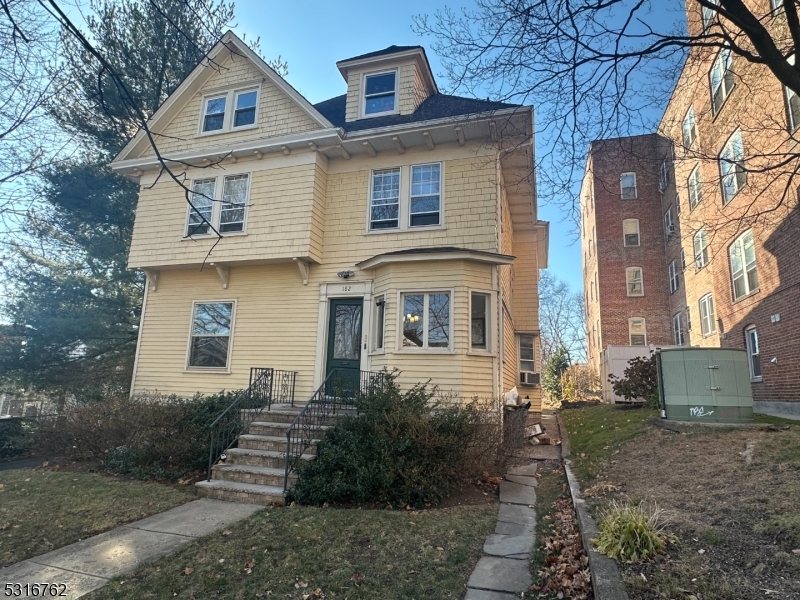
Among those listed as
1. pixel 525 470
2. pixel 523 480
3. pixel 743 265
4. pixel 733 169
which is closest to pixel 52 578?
pixel 523 480

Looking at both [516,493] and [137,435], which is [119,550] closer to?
[137,435]

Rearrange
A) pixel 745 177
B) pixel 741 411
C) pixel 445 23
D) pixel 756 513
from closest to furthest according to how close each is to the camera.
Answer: pixel 756 513 < pixel 445 23 < pixel 741 411 < pixel 745 177

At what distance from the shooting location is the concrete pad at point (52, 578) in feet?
12.0

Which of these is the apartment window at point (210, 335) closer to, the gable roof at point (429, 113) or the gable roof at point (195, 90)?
the gable roof at point (195, 90)

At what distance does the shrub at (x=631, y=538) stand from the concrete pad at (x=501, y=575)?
70 cm

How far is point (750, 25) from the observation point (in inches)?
188

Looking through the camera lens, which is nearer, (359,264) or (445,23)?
(445,23)

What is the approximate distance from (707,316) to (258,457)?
58.7ft

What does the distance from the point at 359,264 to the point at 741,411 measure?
804cm

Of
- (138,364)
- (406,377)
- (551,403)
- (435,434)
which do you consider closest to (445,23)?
(435,434)

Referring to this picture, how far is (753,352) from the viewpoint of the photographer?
13289 millimetres

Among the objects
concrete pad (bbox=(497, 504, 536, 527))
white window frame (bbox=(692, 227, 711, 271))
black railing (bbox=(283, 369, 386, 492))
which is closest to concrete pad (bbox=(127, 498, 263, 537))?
black railing (bbox=(283, 369, 386, 492))

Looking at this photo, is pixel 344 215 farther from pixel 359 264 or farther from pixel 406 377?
pixel 406 377

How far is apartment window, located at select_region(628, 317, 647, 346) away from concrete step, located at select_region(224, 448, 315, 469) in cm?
2298
